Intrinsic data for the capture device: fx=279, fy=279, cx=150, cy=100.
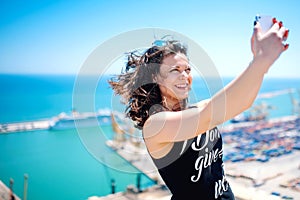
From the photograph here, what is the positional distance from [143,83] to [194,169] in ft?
0.62

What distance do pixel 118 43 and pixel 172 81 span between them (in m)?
0.12

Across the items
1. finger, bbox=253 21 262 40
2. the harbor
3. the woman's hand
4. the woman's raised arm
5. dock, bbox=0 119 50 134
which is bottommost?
the harbor

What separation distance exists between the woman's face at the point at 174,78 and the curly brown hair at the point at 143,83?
0.4 inches

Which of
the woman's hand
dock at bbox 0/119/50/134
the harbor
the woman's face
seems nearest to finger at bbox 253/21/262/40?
the woman's hand

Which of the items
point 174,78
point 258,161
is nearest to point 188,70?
point 174,78

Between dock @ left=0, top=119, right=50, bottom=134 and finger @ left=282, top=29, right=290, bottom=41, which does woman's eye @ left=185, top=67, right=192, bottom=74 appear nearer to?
finger @ left=282, top=29, right=290, bottom=41

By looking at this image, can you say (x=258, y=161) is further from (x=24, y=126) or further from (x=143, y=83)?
(x=24, y=126)

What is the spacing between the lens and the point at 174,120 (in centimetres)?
39

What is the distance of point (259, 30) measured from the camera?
0.31 metres

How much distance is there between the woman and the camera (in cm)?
39

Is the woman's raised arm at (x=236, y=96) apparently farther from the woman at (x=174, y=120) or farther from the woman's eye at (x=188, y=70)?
the woman's eye at (x=188, y=70)

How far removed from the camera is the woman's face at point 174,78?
0.49 m

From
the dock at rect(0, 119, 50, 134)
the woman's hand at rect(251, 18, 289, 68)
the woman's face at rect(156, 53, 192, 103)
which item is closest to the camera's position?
the woman's hand at rect(251, 18, 289, 68)

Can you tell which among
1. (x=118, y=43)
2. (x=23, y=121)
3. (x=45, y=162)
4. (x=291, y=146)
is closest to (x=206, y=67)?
(x=118, y=43)
